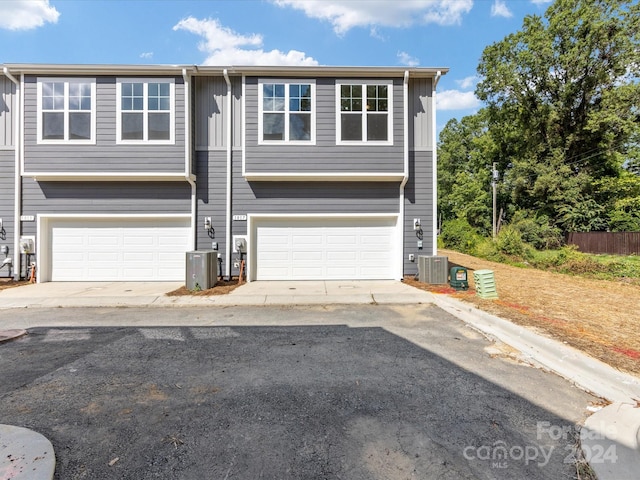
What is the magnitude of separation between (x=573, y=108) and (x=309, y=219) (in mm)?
21763

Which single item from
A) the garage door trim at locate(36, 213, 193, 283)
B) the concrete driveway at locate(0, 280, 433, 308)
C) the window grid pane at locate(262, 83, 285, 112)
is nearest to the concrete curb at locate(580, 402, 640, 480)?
the concrete driveway at locate(0, 280, 433, 308)

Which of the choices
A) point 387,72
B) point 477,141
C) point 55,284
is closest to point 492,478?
point 387,72

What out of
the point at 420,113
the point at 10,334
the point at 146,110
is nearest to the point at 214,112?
the point at 146,110

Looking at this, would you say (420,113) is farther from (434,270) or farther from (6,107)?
(6,107)

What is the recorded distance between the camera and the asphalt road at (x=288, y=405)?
2281mm

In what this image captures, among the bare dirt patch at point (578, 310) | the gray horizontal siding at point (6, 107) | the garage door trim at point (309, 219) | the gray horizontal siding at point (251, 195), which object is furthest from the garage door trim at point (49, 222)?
the bare dirt patch at point (578, 310)

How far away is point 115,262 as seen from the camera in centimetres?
1008

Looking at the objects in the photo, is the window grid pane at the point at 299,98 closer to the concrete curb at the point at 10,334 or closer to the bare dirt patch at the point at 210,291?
the bare dirt patch at the point at 210,291

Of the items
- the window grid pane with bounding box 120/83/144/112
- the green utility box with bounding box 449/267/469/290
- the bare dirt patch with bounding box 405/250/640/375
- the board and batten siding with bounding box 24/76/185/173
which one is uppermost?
the window grid pane with bounding box 120/83/144/112

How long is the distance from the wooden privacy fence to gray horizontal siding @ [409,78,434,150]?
14384 mm

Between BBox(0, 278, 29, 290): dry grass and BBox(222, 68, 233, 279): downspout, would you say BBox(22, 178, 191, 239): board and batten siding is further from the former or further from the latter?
BBox(222, 68, 233, 279): downspout

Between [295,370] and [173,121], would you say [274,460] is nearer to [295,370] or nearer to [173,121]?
[295,370]

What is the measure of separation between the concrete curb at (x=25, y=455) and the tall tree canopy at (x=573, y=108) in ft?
80.9

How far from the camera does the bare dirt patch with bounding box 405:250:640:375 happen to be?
14.1 ft
